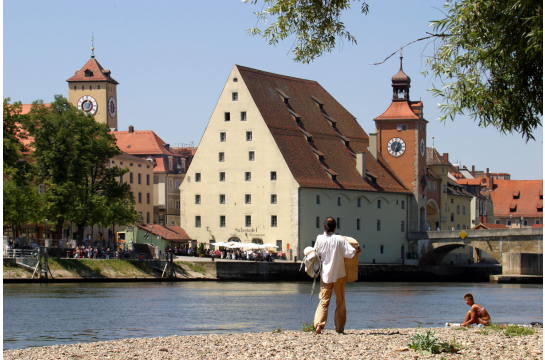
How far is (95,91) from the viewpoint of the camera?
114 metres

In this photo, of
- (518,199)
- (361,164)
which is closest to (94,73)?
(361,164)

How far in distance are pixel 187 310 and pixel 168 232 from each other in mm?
38327

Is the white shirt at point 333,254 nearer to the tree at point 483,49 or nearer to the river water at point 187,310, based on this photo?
the tree at point 483,49

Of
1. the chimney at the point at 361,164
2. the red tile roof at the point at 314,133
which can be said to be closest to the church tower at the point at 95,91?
the red tile roof at the point at 314,133

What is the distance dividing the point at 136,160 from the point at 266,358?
3236 inches

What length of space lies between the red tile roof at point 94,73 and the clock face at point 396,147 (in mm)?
43775

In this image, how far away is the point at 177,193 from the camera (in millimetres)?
99375

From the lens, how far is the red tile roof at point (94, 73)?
11441cm

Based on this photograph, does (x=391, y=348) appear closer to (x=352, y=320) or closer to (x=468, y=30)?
(x=468, y=30)

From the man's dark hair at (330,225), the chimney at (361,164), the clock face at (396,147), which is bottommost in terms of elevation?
the man's dark hair at (330,225)

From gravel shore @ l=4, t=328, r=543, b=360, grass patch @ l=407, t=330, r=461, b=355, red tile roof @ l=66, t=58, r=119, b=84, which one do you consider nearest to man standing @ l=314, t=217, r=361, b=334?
gravel shore @ l=4, t=328, r=543, b=360

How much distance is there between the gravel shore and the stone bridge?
196ft

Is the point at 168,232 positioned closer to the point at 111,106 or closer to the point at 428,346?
the point at 111,106

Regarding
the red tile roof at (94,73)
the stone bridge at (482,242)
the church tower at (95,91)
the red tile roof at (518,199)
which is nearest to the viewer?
the stone bridge at (482,242)
